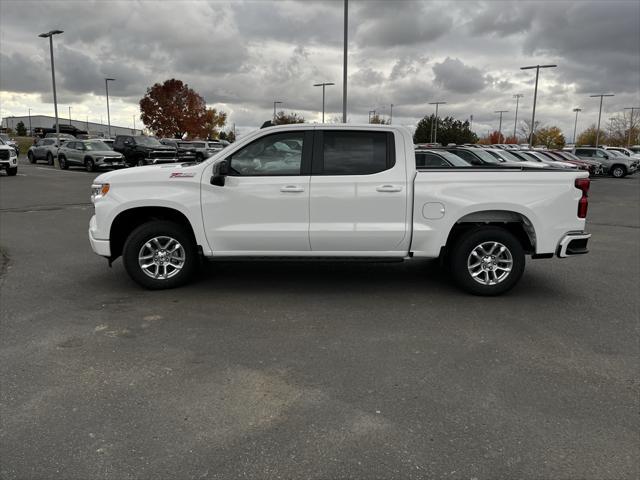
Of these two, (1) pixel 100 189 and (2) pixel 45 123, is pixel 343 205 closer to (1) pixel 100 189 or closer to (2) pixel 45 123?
(1) pixel 100 189

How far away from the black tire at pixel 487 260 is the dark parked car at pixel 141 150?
24194 mm

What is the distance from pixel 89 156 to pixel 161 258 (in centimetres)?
2438

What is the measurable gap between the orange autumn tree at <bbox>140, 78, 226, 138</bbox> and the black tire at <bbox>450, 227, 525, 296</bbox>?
2817 inches

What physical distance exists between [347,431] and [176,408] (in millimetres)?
1111

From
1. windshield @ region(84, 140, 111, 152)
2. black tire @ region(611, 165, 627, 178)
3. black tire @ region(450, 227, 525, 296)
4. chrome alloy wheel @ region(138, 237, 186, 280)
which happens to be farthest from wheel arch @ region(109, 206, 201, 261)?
black tire @ region(611, 165, 627, 178)

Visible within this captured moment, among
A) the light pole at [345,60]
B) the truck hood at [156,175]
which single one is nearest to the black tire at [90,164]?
the light pole at [345,60]

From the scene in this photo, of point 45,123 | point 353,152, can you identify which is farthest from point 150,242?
point 45,123

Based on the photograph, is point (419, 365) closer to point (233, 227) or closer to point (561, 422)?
point (561, 422)

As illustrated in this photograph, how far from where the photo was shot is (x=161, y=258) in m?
6.09

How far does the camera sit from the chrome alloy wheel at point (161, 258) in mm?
6035

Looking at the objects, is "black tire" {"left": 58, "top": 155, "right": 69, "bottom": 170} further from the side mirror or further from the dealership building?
the dealership building

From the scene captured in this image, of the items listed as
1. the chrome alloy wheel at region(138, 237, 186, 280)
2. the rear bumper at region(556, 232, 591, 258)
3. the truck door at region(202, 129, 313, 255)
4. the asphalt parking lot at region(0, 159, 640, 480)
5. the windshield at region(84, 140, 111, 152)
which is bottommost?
the asphalt parking lot at region(0, 159, 640, 480)

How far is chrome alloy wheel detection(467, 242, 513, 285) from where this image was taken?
6.00m

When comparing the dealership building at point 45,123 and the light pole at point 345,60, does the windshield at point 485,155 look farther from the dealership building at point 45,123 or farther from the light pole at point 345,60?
the dealership building at point 45,123
